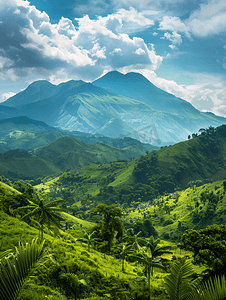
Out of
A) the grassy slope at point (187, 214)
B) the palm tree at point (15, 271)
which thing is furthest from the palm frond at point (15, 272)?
the grassy slope at point (187, 214)

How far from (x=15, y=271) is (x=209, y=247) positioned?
103ft

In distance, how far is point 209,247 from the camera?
101 ft

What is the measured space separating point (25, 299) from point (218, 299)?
38.5 ft

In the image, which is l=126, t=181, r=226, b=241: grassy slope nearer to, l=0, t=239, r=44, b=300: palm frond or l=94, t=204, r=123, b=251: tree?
l=94, t=204, r=123, b=251: tree

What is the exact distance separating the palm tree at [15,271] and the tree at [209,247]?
28.1 metres

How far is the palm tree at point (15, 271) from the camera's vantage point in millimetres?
5555

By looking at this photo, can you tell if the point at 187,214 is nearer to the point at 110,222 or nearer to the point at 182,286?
the point at 110,222

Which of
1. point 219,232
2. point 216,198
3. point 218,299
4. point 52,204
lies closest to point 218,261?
point 219,232

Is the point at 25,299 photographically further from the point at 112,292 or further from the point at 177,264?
the point at 112,292

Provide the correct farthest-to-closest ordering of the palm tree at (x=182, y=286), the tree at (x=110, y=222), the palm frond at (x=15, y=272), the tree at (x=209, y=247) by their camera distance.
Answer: the tree at (x=110, y=222), the tree at (x=209, y=247), the palm tree at (x=182, y=286), the palm frond at (x=15, y=272)

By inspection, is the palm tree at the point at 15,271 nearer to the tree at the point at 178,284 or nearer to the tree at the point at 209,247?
the tree at the point at 178,284

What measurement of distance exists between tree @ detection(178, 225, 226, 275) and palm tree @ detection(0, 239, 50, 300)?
2812 cm

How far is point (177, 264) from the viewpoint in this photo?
858 centimetres

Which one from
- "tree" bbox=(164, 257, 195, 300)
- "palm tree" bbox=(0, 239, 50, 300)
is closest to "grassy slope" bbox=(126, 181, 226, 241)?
"tree" bbox=(164, 257, 195, 300)
